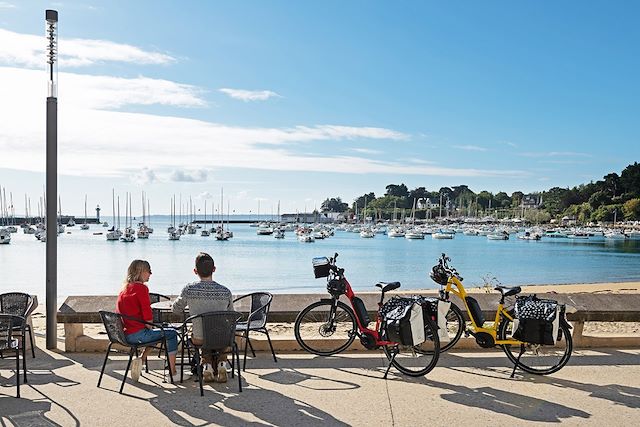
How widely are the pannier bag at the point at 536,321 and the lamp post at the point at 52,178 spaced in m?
5.49

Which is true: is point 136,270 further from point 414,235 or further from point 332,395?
point 414,235

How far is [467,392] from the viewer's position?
6.97 metres

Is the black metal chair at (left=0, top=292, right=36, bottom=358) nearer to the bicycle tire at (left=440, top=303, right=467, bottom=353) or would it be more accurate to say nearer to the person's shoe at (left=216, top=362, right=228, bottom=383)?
the person's shoe at (left=216, top=362, right=228, bottom=383)

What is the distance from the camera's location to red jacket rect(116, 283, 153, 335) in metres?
7.02

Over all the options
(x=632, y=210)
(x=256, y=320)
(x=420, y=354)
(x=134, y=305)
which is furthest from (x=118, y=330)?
(x=632, y=210)

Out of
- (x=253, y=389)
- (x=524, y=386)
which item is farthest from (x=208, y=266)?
(x=524, y=386)

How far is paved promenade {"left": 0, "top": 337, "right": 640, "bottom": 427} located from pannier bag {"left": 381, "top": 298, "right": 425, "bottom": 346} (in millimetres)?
453

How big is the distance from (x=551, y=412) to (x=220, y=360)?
3.28 meters

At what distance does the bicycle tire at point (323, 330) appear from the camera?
854cm

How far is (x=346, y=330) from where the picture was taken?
8.60 meters

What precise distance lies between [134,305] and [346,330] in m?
2.74

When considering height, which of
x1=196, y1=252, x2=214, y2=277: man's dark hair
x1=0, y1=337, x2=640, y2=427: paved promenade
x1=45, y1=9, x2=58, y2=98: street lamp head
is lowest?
x1=0, y1=337, x2=640, y2=427: paved promenade

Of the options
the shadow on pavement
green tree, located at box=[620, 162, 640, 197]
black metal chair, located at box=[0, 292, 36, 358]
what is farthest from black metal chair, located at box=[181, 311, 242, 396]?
green tree, located at box=[620, 162, 640, 197]

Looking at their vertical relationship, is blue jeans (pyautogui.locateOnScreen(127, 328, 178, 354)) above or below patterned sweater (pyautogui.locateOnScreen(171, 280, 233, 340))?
below
